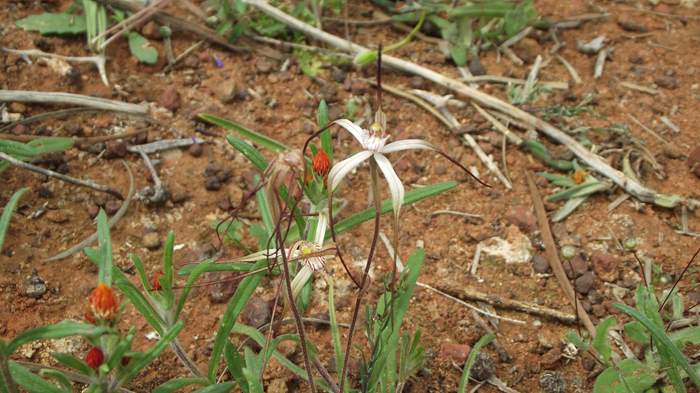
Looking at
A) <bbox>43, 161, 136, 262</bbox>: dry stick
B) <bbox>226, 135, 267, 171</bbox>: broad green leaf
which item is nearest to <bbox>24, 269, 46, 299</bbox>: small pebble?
<bbox>43, 161, 136, 262</bbox>: dry stick

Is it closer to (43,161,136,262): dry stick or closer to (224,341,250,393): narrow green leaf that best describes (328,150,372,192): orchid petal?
(224,341,250,393): narrow green leaf

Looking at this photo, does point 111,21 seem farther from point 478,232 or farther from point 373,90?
point 478,232

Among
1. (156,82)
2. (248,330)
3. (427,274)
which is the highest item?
(156,82)

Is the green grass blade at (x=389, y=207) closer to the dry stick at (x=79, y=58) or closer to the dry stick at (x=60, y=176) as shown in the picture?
the dry stick at (x=60, y=176)

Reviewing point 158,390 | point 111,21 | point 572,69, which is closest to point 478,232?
point 572,69

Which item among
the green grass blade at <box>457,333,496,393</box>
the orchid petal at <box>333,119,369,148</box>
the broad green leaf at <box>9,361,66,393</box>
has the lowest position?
the green grass blade at <box>457,333,496,393</box>

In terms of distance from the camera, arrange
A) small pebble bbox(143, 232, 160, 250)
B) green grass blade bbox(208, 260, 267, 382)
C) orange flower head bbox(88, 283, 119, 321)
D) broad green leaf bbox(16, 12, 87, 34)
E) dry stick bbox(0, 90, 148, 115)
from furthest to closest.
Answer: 1. broad green leaf bbox(16, 12, 87, 34)
2. dry stick bbox(0, 90, 148, 115)
3. small pebble bbox(143, 232, 160, 250)
4. green grass blade bbox(208, 260, 267, 382)
5. orange flower head bbox(88, 283, 119, 321)

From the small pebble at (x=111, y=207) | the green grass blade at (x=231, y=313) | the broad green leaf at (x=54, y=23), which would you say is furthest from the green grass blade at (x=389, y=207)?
the broad green leaf at (x=54, y=23)
